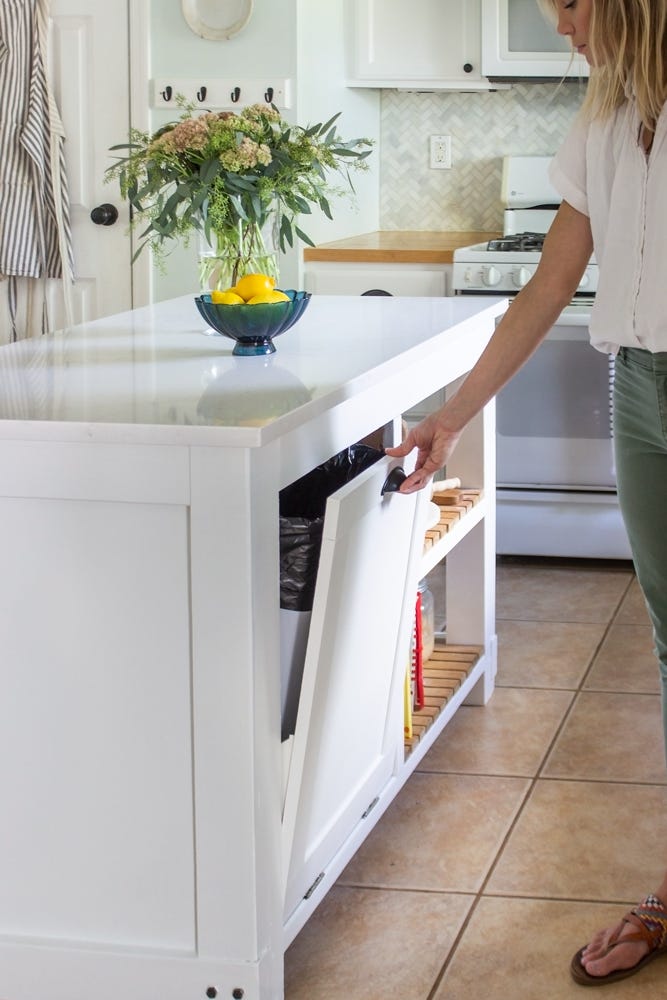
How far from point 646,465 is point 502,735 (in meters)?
1.26

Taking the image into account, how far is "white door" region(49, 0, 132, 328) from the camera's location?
4.20 m

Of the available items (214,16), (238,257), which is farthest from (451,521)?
(214,16)

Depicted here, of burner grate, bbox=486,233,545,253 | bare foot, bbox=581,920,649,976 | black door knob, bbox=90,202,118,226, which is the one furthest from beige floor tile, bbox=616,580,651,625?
black door knob, bbox=90,202,118,226

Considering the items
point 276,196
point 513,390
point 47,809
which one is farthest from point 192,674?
point 513,390

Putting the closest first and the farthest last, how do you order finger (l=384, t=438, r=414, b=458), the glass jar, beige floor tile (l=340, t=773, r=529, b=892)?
finger (l=384, t=438, r=414, b=458) < beige floor tile (l=340, t=773, r=529, b=892) < the glass jar

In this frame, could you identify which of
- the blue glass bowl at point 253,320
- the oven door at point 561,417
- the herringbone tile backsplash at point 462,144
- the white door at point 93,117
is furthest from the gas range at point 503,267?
the blue glass bowl at point 253,320

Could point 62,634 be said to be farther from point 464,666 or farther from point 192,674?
point 464,666

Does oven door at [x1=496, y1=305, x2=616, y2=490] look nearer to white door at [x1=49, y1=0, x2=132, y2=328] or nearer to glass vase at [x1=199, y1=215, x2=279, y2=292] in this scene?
white door at [x1=49, y1=0, x2=132, y2=328]

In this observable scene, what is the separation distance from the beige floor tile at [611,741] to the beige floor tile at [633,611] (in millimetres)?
572

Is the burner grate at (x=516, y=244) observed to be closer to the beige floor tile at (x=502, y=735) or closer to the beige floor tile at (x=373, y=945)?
the beige floor tile at (x=502, y=735)

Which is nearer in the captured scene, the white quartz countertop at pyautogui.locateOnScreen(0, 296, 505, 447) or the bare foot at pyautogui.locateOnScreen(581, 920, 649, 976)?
the white quartz countertop at pyautogui.locateOnScreen(0, 296, 505, 447)

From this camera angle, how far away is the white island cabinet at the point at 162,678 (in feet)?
5.32

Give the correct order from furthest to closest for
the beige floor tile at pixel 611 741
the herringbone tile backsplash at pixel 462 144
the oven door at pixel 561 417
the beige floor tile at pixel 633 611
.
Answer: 1. the herringbone tile backsplash at pixel 462 144
2. the oven door at pixel 561 417
3. the beige floor tile at pixel 633 611
4. the beige floor tile at pixel 611 741

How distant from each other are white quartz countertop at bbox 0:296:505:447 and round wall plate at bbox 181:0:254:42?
152cm
